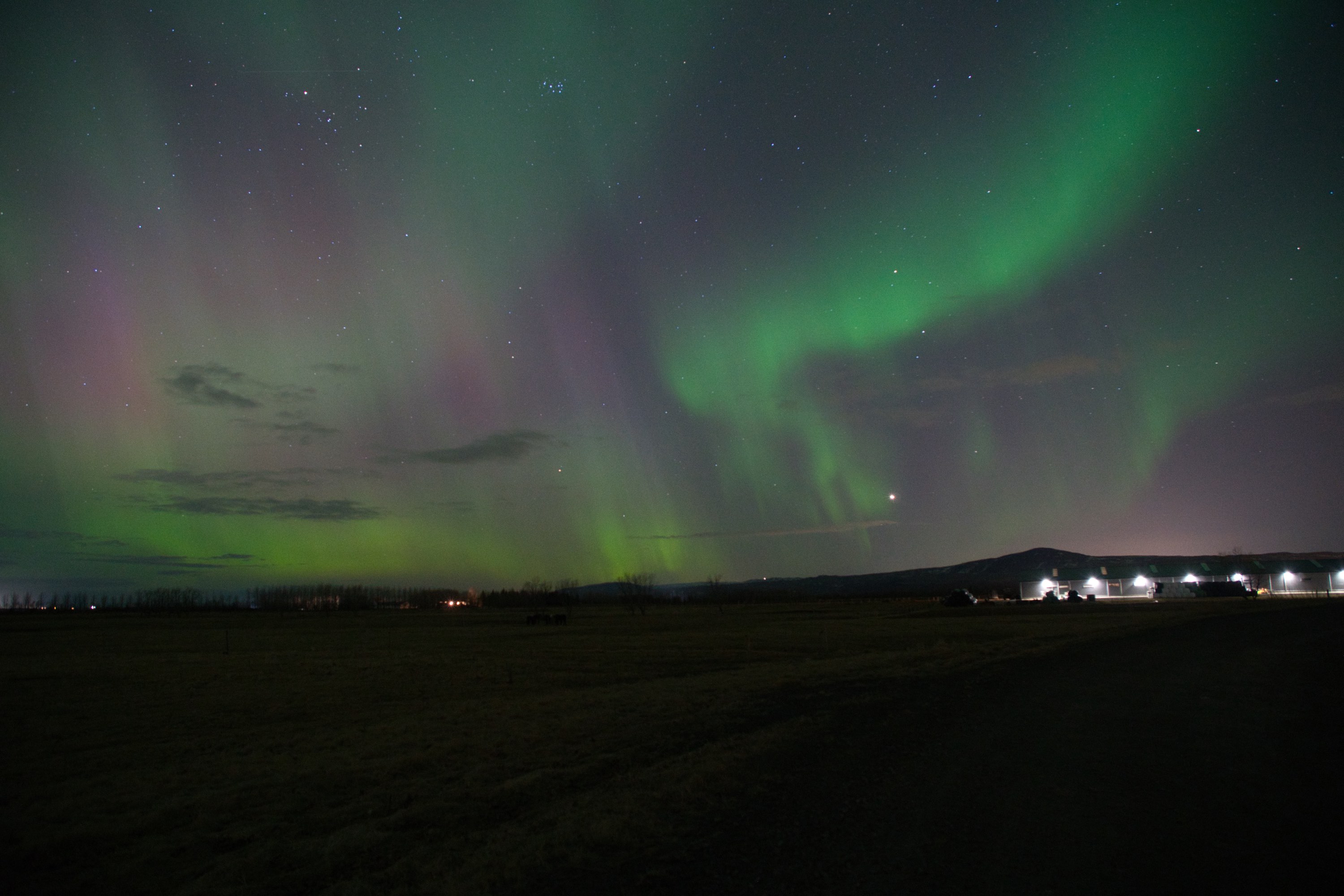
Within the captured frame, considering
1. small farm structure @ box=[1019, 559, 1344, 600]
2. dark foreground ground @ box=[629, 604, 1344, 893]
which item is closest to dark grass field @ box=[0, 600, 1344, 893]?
dark foreground ground @ box=[629, 604, 1344, 893]

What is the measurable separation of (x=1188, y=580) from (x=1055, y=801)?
10910cm

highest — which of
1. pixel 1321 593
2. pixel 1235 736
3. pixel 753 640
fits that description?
pixel 1235 736

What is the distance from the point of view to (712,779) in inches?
378

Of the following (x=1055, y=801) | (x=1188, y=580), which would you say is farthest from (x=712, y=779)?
(x=1188, y=580)

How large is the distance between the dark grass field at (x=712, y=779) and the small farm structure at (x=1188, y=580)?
75298mm

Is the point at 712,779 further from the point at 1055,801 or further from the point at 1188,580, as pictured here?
the point at 1188,580

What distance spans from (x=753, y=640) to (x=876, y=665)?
17611 millimetres

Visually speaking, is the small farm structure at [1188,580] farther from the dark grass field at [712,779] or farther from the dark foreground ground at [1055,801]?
the dark foreground ground at [1055,801]

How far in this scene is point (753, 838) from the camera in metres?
7.29

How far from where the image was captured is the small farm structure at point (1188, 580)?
86.7m

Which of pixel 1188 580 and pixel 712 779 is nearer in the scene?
pixel 712 779

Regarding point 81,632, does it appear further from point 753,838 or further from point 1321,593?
point 1321,593

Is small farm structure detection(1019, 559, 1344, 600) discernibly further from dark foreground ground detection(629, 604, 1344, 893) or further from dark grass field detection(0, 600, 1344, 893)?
dark foreground ground detection(629, 604, 1344, 893)


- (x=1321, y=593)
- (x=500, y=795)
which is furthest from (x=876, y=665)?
(x=1321, y=593)
